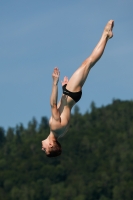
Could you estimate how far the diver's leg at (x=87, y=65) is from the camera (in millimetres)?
27375

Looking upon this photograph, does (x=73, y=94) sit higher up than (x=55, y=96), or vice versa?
(x=73, y=94)

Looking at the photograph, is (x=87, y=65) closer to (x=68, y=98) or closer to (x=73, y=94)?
(x=73, y=94)

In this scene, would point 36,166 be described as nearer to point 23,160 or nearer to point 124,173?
point 23,160

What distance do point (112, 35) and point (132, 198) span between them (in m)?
138

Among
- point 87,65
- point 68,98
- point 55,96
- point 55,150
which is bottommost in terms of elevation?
point 55,150

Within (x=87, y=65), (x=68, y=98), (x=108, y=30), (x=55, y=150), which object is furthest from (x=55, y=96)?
(x=108, y=30)

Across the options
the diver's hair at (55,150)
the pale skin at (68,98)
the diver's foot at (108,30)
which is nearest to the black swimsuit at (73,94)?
the pale skin at (68,98)

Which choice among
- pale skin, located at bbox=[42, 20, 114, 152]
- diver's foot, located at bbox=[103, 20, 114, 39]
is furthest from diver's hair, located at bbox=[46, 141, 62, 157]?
diver's foot, located at bbox=[103, 20, 114, 39]

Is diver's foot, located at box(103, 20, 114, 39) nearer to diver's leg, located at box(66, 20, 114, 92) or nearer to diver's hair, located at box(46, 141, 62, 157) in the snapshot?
diver's leg, located at box(66, 20, 114, 92)

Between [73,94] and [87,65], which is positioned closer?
[73,94]

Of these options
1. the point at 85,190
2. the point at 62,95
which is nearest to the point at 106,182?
the point at 85,190

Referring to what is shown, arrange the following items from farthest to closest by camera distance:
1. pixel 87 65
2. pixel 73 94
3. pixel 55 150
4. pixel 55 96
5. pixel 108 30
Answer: pixel 108 30 < pixel 87 65 < pixel 73 94 < pixel 55 150 < pixel 55 96

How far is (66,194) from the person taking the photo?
179 m

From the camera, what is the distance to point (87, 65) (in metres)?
27.5
